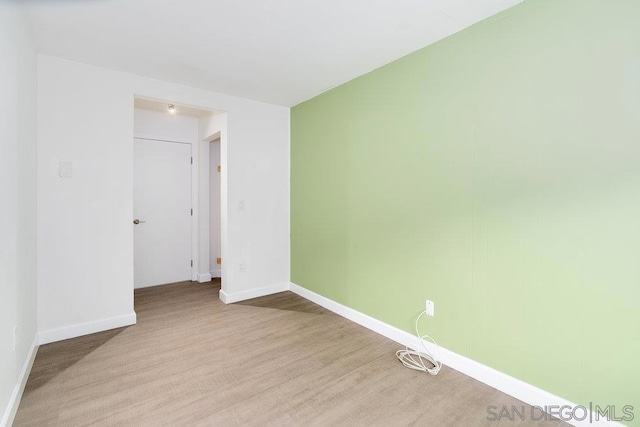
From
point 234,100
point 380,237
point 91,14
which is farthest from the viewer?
point 234,100

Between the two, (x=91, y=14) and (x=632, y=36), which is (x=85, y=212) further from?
(x=632, y=36)

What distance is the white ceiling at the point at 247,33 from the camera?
1856mm

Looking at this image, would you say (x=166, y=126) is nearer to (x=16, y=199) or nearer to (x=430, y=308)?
(x=16, y=199)

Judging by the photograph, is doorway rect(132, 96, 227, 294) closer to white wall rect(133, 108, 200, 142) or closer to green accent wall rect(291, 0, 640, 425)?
white wall rect(133, 108, 200, 142)

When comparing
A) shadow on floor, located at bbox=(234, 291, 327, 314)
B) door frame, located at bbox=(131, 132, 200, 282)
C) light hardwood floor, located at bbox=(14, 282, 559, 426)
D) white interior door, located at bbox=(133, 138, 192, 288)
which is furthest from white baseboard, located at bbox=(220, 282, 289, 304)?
white interior door, located at bbox=(133, 138, 192, 288)

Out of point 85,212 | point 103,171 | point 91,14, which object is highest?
point 91,14

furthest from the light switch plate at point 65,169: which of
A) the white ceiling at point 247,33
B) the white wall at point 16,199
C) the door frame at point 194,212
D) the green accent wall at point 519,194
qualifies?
the green accent wall at point 519,194

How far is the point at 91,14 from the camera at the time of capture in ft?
6.37

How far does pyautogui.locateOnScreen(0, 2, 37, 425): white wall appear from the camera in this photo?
1.53 m

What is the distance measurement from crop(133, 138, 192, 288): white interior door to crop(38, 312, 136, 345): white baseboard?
139cm

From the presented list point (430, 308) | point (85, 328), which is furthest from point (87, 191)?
point (430, 308)

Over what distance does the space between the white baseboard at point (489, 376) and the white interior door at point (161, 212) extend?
2841 millimetres

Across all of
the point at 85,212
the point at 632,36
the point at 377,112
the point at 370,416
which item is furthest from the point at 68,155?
the point at 632,36

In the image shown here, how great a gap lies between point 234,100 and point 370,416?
336cm
